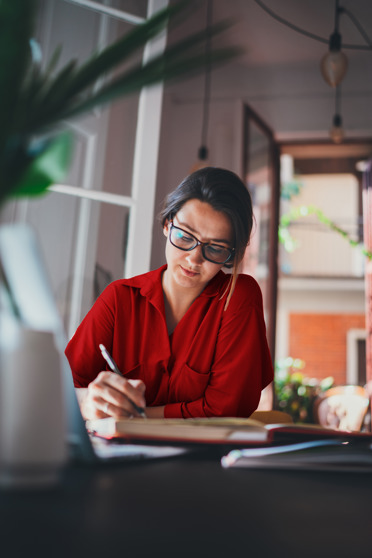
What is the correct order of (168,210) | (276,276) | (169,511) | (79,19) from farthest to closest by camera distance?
(276,276) → (79,19) → (168,210) → (169,511)

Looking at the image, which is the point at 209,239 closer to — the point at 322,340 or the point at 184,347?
the point at 184,347

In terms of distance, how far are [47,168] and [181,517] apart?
24 centimetres

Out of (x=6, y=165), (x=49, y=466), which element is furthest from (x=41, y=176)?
(x=49, y=466)

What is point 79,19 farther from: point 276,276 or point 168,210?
point 276,276

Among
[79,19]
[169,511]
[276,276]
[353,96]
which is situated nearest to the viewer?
[169,511]

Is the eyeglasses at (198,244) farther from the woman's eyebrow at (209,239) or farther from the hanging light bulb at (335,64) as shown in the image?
the hanging light bulb at (335,64)

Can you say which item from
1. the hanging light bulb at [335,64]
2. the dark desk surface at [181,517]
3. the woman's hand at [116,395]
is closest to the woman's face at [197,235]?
the woman's hand at [116,395]

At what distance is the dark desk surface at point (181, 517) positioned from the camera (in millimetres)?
250

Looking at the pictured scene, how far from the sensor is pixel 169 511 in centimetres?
31

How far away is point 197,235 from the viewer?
1378 mm

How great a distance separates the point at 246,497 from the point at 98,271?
1.80m

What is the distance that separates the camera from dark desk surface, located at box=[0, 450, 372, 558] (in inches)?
9.8

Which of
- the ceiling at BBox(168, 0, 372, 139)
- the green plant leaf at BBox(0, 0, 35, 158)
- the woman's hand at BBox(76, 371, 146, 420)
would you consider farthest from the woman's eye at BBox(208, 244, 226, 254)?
the ceiling at BBox(168, 0, 372, 139)

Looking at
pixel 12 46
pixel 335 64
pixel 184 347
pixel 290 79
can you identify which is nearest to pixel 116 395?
pixel 184 347
